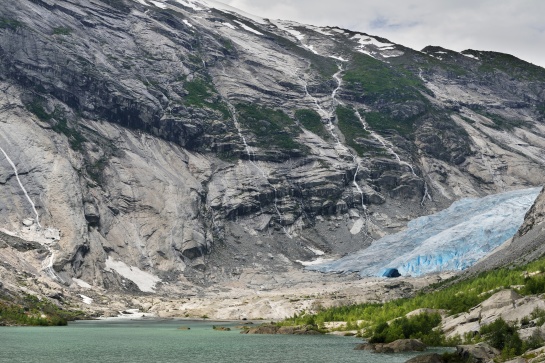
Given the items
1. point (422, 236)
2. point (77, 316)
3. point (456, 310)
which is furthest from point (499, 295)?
point (422, 236)

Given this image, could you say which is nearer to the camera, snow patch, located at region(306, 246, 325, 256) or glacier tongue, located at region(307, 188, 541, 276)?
glacier tongue, located at region(307, 188, 541, 276)

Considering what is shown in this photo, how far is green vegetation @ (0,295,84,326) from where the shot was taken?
9491cm

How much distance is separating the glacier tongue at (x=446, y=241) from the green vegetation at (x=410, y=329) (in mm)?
79247

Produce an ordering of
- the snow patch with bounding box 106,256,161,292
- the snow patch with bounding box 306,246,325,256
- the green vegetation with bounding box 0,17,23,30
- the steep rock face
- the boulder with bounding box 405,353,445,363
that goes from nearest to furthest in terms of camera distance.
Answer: the boulder with bounding box 405,353,445,363
the steep rock face
the snow patch with bounding box 106,256,161,292
the snow patch with bounding box 306,246,325,256
the green vegetation with bounding box 0,17,23,30

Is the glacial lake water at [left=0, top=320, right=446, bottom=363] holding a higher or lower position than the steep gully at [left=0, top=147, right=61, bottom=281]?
higher

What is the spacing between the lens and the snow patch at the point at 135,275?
475ft

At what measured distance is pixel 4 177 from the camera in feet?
502

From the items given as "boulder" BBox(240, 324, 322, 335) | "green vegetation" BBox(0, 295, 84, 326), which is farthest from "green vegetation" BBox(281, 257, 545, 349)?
"green vegetation" BBox(0, 295, 84, 326)

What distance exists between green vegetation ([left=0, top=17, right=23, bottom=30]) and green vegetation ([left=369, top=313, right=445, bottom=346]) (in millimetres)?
151780

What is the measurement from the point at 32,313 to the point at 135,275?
156ft

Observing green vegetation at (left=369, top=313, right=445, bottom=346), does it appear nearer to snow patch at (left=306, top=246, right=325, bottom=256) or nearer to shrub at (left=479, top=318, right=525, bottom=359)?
shrub at (left=479, top=318, right=525, bottom=359)

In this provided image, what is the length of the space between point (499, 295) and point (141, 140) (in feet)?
475

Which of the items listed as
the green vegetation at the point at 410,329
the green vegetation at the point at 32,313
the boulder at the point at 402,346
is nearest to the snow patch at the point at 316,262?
the green vegetation at the point at 32,313

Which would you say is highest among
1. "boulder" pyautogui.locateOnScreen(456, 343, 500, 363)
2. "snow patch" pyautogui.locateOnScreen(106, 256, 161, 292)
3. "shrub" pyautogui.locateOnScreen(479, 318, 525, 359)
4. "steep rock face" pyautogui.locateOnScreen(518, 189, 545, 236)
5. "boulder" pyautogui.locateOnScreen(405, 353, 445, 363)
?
"steep rock face" pyautogui.locateOnScreen(518, 189, 545, 236)
